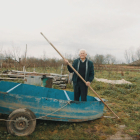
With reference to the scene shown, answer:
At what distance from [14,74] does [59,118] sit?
7635 mm

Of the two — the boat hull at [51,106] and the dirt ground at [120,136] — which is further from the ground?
the boat hull at [51,106]

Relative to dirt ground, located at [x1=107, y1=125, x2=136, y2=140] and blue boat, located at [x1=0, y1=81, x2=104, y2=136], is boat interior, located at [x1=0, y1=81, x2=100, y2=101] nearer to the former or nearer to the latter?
blue boat, located at [x1=0, y1=81, x2=104, y2=136]

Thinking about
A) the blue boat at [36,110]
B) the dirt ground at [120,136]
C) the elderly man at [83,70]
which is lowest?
the dirt ground at [120,136]

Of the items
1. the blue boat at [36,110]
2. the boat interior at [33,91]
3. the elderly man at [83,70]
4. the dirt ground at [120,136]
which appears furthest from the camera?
the boat interior at [33,91]

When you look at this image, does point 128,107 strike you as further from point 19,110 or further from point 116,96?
point 19,110

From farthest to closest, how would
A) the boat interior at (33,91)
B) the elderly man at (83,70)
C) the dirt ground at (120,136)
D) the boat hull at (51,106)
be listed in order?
the boat interior at (33,91), the elderly man at (83,70), the dirt ground at (120,136), the boat hull at (51,106)

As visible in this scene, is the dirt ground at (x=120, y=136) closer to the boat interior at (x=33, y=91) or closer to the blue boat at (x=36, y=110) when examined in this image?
the blue boat at (x=36, y=110)

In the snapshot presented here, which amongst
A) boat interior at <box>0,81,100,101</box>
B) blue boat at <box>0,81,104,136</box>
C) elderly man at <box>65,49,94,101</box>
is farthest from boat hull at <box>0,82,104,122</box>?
boat interior at <box>0,81,100,101</box>

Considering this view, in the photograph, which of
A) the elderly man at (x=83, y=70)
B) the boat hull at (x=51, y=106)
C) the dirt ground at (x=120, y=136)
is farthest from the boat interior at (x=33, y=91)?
the dirt ground at (x=120, y=136)

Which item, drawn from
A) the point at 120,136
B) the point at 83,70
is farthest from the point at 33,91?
the point at 120,136

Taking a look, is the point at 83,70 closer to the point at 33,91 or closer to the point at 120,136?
Answer: the point at 120,136

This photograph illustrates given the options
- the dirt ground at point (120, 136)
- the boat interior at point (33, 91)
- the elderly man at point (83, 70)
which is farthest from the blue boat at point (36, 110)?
the boat interior at point (33, 91)

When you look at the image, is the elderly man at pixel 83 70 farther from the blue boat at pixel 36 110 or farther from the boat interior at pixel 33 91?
the boat interior at pixel 33 91

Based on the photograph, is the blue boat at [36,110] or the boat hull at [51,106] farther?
the boat hull at [51,106]
